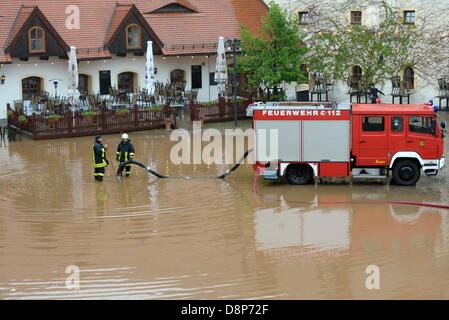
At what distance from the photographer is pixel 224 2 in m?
47.1

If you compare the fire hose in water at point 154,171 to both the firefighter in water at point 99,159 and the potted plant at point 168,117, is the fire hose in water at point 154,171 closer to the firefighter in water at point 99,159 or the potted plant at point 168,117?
the firefighter in water at point 99,159

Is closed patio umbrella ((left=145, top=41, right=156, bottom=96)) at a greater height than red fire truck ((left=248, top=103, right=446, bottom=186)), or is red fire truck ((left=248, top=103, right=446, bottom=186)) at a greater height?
closed patio umbrella ((left=145, top=41, right=156, bottom=96))

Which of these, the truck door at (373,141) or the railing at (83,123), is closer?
the truck door at (373,141)

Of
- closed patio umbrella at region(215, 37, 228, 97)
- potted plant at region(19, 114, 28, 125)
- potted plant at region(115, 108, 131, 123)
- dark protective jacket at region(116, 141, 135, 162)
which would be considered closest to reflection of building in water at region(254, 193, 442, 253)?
dark protective jacket at region(116, 141, 135, 162)

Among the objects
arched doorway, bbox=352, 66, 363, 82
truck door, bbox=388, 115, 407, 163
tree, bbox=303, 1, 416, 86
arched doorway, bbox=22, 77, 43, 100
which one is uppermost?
tree, bbox=303, 1, 416, 86

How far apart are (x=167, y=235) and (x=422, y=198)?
25.2ft

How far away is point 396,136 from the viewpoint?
2652 cm

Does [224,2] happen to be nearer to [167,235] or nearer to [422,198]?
[422,198]

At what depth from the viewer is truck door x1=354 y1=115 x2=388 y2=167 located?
1043 inches

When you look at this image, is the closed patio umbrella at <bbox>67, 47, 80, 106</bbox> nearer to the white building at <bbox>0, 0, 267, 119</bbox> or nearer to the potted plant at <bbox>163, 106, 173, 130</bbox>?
the white building at <bbox>0, 0, 267, 119</bbox>

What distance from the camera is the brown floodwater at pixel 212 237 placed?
17.5 meters

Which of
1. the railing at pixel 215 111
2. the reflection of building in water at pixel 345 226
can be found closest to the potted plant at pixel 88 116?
the railing at pixel 215 111
